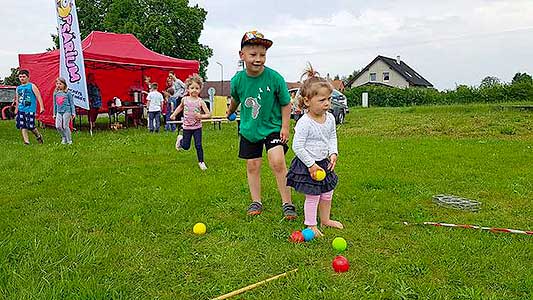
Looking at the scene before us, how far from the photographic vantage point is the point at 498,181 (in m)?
6.06

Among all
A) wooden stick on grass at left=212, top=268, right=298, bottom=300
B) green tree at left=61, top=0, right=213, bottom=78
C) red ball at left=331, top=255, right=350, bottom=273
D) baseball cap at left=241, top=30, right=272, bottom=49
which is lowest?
wooden stick on grass at left=212, top=268, right=298, bottom=300

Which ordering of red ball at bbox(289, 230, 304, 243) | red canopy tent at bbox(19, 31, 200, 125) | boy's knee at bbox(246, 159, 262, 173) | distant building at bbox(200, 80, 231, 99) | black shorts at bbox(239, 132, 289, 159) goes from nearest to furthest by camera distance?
red ball at bbox(289, 230, 304, 243)
black shorts at bbox(239, 132, 289, 159)
boy's knee at bbox(246, 159, 262, 173)
red canopy tent at bbox(19, 31, 200, 125)
distant building at bbox(200, 80, 231, 99)

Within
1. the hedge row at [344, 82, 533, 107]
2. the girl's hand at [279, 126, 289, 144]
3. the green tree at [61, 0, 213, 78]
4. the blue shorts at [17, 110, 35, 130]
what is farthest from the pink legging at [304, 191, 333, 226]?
the green tree at [61, 0, 213, 78]

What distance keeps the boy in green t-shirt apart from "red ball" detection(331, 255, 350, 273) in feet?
3.95

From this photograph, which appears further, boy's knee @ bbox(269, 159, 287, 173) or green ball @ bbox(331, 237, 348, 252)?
boy's knee @ bbox(269, 159, 287, 173)

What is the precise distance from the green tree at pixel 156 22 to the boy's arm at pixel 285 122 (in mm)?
36299

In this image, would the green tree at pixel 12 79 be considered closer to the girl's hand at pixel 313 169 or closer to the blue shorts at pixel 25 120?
the blue shorts at pixel 25 120

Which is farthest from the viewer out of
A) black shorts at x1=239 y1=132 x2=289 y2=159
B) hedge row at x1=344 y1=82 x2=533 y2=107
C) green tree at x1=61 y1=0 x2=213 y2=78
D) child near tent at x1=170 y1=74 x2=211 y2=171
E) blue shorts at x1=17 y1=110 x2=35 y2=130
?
green tree at x1=61 y1=0 x2=213 y2=78

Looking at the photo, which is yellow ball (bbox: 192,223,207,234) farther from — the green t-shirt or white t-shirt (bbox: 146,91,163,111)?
white t-shirt (bbox: 146,91,163,111)

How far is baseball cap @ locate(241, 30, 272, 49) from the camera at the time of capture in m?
4.30

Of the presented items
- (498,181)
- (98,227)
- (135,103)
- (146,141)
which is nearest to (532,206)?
(498,181)

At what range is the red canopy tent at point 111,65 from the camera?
14.7 m

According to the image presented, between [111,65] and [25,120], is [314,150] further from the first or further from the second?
[111,65]

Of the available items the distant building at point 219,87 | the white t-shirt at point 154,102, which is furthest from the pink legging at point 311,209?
the distant building at point 219,87
